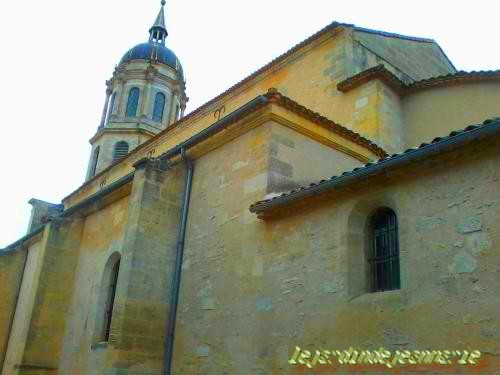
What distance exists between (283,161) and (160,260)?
2531 mm

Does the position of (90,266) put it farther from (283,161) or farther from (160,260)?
(283,161)

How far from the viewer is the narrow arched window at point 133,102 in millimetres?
24516

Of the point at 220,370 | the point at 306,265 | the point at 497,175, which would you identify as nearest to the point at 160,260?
the point at 220,370

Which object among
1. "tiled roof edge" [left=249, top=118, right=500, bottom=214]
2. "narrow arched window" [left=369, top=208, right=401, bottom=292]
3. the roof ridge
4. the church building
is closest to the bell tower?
the church building

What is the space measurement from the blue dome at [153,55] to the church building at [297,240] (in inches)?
456

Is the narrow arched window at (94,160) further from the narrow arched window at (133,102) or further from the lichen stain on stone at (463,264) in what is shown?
the lichen stain on stone at (463,264)

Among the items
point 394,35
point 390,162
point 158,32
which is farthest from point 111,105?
point 390,162

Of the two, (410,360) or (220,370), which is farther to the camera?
(220,370)

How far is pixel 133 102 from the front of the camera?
973 inches

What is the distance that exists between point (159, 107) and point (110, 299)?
53.1 ft

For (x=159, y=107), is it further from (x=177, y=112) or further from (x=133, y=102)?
(x=133, y=102)

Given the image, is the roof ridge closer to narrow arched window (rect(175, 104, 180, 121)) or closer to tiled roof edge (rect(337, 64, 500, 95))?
tiled roof edge (rect(337, 64, 500, 95))

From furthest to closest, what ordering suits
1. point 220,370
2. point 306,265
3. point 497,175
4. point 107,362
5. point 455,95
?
1. point 455,95
2. point 107,362
3. point 220,370
4. point 306,265
5. point 497,175

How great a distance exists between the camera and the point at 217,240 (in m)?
7.83
